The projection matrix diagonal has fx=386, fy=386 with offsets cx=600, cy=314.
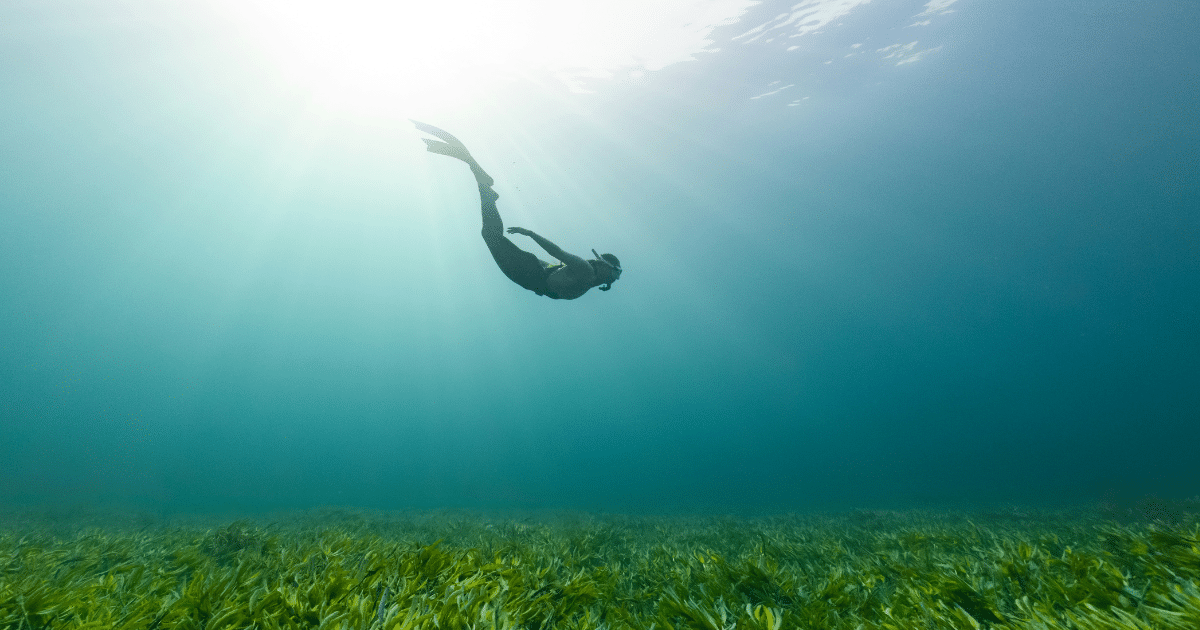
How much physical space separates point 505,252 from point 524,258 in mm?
341

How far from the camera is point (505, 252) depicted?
6.71 m

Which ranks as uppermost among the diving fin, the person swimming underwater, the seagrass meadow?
the diving fin

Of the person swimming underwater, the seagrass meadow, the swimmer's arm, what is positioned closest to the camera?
the seagrass meadow

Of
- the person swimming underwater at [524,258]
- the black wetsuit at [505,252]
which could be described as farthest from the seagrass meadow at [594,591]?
the black wetsuit at [505,252]

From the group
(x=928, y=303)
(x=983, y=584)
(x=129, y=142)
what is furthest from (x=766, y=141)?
(x=129, y=142)

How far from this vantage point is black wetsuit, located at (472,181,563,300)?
665cm

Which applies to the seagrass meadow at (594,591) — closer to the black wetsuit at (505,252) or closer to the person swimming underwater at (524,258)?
the person swimming underwater at (524,258)

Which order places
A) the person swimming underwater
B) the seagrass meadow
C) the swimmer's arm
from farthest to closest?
the person swimming underwater < the swimmer's arm < the seagrass meadow

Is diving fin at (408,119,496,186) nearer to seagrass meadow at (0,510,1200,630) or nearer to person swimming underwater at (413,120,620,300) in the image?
person swimming underwater at (413,120,620,300)

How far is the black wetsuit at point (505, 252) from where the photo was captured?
6648 millimetres

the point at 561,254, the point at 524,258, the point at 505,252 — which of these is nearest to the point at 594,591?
the point at 561,254

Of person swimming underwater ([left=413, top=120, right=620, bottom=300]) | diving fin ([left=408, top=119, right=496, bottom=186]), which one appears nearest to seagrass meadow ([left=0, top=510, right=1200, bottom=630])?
person swimming underwater ([left=413, top=120, right=620, bottom=300])

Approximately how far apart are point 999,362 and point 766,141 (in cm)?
11159

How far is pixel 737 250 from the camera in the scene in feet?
198
